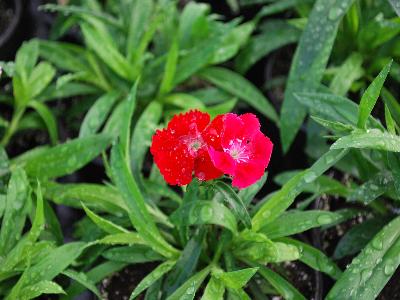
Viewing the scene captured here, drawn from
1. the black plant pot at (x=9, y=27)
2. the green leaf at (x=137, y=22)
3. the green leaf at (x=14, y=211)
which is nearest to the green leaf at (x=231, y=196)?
the green leaf at (x=14, y=211)

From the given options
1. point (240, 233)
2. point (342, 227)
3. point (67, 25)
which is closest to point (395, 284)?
point (342, 227)

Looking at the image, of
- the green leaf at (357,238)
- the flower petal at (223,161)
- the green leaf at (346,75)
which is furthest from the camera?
the green leaf at (346,75)

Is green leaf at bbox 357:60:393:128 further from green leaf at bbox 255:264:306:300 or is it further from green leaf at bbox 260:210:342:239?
green leaf at bbox 255:264:306:300

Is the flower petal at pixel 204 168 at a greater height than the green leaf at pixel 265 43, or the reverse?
the flower petal at pixel 204 168

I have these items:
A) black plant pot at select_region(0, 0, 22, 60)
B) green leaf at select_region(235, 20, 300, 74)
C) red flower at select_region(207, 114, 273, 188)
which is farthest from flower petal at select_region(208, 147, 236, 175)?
black plant pot at select_region(0, 0, 22, 60)

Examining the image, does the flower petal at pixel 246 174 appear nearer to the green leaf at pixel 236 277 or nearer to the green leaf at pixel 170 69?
the green leaf at pixel 236 277

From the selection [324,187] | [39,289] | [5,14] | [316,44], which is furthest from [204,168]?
[5,14]
